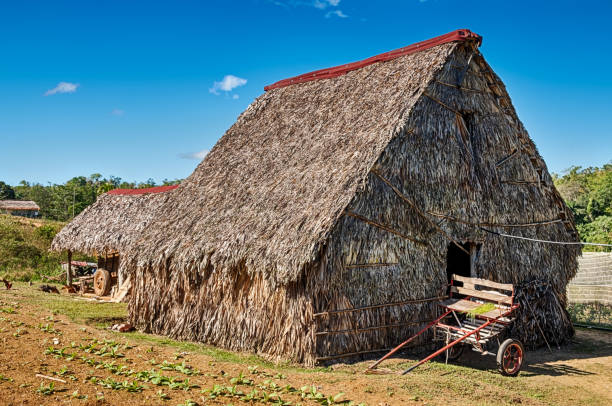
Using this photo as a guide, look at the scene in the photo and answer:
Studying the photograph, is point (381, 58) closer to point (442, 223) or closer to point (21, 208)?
point (442, 223)

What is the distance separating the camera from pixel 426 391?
7.25 m

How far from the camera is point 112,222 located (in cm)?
1694

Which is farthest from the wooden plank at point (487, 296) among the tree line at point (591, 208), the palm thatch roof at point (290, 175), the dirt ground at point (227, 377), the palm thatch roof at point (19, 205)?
the palm thatch roof at point (19, 205)

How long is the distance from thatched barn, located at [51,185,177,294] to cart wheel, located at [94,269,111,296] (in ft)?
1.21

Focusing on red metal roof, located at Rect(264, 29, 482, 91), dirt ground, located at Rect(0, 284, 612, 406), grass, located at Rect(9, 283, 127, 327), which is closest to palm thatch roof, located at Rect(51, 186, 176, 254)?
grass, located at Rect(9, 283, 127, 327)

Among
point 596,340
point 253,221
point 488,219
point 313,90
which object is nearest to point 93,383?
point 253,221

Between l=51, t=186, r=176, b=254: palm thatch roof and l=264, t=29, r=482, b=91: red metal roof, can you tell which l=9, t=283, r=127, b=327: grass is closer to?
l=51, t=186, r=176, b=254: palm thatch roof

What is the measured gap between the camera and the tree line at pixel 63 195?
159ft

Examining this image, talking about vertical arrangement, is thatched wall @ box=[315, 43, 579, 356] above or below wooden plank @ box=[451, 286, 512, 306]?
above

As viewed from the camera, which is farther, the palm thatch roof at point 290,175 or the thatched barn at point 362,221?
the palm thatch roof at point 290,175

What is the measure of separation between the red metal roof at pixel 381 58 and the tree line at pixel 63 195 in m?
27.5

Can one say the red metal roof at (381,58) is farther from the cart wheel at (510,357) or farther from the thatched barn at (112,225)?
the cart wheel at (510,357)

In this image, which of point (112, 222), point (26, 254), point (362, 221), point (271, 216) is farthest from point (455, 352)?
point (26, 254)

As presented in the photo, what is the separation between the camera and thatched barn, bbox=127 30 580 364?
8.96 m
